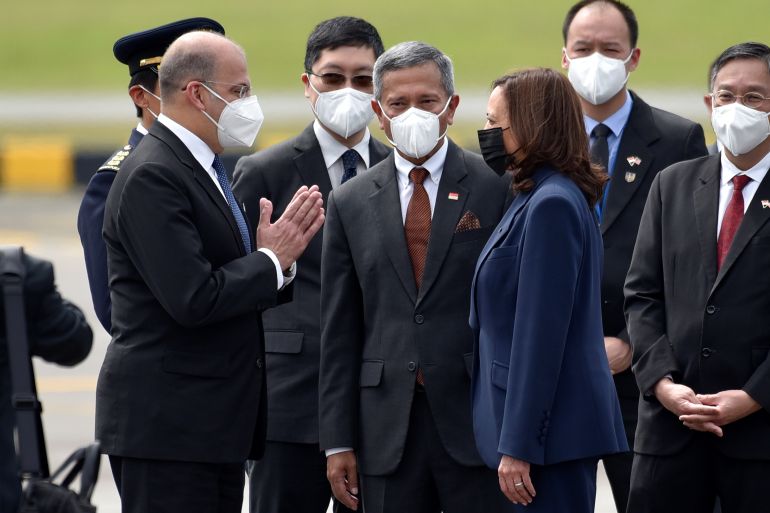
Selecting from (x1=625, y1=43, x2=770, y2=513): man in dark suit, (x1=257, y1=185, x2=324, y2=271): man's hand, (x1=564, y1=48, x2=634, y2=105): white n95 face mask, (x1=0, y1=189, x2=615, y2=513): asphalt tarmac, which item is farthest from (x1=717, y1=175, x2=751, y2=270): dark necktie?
(x1=0, y1=189, x2=615, y2=513): asphalt tarmac

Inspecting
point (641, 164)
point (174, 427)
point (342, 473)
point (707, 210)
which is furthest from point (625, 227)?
point (174, 427)

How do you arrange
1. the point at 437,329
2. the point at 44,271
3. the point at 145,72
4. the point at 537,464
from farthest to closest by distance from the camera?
1. the point at 145,72
2. the point at 437,329
3. the point at 537,464
4. the point at 44,271

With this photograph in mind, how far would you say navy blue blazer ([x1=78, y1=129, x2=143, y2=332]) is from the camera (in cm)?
484

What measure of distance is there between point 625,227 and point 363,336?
1.27 metres

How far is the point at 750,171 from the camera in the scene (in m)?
4.77

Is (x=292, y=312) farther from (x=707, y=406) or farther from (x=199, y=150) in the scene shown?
(x=707, y=406)

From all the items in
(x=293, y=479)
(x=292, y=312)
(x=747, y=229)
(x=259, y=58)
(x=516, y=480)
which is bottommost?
(x=293, y=479)

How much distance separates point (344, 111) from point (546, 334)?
1.56m

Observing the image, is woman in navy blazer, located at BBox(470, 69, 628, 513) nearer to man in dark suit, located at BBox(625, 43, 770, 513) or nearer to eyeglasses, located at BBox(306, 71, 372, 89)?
man in dark suit, located at BBox(625, 43, 770, 513)

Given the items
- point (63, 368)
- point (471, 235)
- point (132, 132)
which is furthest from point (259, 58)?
point (471, 235)

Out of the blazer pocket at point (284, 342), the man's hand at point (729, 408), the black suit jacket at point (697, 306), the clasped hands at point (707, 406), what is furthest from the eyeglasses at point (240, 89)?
the man's hand at point (729, 408)

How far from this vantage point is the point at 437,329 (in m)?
4.51

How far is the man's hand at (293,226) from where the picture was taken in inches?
178

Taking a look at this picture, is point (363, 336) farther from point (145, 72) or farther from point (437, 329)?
point (145, 72)
